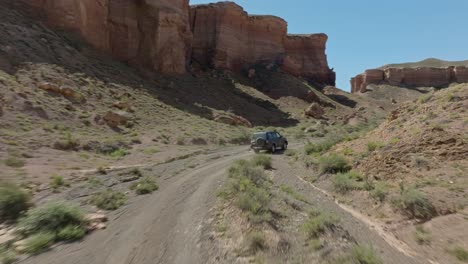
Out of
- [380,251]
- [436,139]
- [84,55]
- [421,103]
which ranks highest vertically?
[84,55]

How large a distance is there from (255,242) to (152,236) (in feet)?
7.76

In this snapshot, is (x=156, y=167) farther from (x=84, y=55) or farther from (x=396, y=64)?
(x=396, y=64)

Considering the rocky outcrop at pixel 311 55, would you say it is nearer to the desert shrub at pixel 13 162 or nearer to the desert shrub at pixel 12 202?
the desert shrub at pixel 13 162

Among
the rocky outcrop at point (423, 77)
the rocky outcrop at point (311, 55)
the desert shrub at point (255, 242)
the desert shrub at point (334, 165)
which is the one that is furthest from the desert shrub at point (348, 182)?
the rocky outcrop at point (423, 77)

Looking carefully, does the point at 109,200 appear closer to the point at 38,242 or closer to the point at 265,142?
the point at 38,242

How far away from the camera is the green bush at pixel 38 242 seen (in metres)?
6.78

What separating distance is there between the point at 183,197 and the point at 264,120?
34901 mm

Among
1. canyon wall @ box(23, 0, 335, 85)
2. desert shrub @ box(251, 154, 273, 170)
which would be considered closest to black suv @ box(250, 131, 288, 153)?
desert shrub @ box(251, 154, 273, 170)

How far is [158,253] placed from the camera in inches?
267

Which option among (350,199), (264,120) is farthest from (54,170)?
(264,120)

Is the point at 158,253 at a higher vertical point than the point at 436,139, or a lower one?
lower

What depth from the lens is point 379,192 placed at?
10.3 metres

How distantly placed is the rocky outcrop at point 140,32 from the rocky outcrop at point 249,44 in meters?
11.4

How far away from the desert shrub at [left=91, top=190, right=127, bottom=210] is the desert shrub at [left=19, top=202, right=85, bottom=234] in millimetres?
1705
